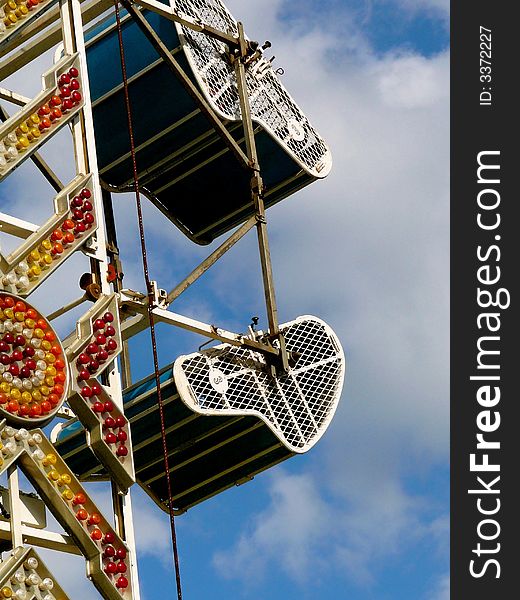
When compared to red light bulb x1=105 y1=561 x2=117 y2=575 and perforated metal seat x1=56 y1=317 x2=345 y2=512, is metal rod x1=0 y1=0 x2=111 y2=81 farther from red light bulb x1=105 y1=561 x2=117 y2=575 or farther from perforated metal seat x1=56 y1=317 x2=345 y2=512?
red light bulb x1=105 y1=561 x2=117 y2=575

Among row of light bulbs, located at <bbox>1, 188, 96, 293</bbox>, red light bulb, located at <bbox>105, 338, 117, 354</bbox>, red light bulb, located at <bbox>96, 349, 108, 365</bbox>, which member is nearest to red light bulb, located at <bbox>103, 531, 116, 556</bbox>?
red light bulb, located at <bbox>96, 349, 108, 365</bbox>

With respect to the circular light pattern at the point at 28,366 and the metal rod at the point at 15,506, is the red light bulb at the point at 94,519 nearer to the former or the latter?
the metal rod at the point at 15,506

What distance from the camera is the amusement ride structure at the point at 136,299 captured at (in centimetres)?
2136

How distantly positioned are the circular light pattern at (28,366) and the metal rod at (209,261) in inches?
187

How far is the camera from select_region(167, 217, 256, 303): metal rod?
26641 mm

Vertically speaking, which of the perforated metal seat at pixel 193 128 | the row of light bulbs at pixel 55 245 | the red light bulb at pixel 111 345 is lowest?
the red light bulb at pixel 111 345

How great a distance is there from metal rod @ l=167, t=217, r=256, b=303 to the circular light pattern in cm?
474

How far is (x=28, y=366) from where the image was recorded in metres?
21.5

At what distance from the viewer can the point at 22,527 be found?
2081 cm

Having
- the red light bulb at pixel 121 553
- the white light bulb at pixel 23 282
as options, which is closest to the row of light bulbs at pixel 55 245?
the white light bulb at pixel 23 282

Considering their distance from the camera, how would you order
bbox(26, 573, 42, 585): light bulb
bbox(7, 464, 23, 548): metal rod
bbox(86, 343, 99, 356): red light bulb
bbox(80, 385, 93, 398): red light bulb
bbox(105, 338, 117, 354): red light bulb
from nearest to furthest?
bbox(26, 573, 42, 585): light bulb < bbox(7, 464, 23, 548): metal rod < bbox(80, 385, 93, 398): red light bulb < bbox(86, 343, 99, 356): red light bulb < bbox(105, 338, 117, 354): red light bulb

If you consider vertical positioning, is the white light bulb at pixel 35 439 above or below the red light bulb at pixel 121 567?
above

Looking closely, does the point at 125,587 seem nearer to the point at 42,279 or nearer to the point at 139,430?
the point at 42,279

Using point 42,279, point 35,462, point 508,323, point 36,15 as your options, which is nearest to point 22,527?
point 35,462
